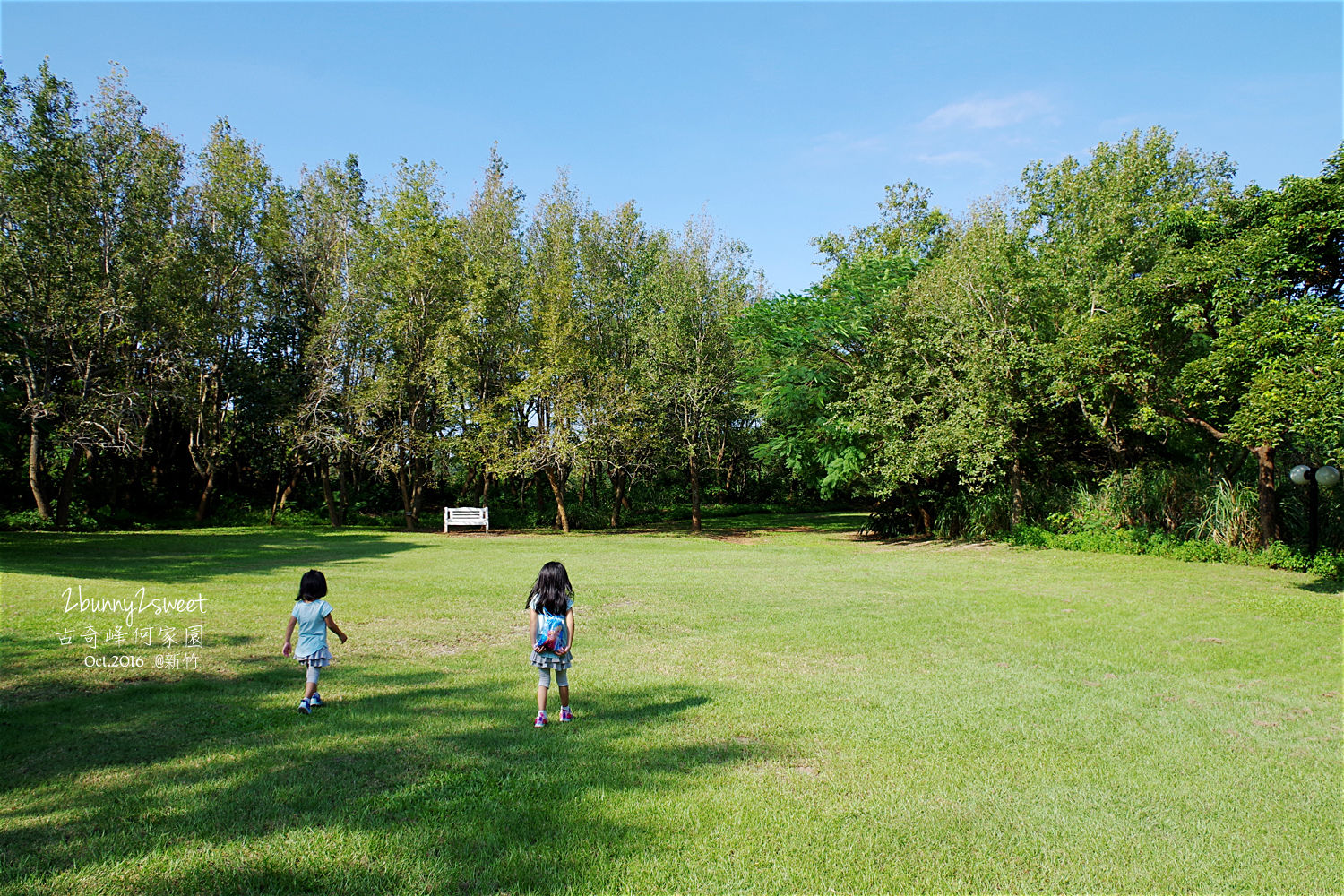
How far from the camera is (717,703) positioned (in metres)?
6.55

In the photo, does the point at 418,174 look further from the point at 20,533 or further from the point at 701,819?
the point at 701,819

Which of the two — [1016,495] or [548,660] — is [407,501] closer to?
[1016,495]

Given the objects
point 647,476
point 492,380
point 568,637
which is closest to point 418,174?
point 492,380

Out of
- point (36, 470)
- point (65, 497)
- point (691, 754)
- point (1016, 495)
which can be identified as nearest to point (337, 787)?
point (691, 754)

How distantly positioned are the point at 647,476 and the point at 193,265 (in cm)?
2036

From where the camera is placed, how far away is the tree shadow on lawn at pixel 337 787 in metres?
3.64

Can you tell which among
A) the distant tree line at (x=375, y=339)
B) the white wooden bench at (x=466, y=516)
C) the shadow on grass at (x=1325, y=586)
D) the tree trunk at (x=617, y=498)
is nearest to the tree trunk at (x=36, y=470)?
the distant tree line at (x=375, y=339)

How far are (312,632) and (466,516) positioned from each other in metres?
23.8

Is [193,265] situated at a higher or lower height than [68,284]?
higher

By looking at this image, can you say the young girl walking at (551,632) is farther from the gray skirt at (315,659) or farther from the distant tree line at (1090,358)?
the distant tree line at (1090,358)

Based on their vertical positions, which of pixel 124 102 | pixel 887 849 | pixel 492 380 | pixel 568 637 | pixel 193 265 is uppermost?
pixel 124 102

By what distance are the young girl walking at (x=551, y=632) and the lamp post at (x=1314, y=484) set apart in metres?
13.9

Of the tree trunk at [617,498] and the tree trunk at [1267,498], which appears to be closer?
the tree trunk at [1267,498]

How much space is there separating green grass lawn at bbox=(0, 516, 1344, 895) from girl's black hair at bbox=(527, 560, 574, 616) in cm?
95
